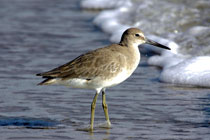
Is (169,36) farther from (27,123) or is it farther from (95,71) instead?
(27,123)

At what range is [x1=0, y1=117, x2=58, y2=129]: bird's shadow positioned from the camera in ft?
22.3

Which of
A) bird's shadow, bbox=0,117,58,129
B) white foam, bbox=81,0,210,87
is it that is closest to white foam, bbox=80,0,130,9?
white foam, bbox=81,0,210,87

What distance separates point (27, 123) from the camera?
6910 millimetres

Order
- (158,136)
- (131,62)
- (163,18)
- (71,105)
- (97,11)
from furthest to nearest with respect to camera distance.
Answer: (97,11)
(163,18)
(71,105)
(131,62)
(158,136)

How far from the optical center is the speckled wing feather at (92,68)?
6.88 metres

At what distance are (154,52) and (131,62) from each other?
4.19 meters

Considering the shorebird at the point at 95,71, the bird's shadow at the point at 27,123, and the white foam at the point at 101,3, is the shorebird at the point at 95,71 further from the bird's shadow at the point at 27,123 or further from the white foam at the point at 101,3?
the white foam at the point at 101,3

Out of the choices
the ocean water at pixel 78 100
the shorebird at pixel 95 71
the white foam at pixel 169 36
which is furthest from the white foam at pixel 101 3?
the shorebird at pixel 95 71

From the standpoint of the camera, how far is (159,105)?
7.73 m

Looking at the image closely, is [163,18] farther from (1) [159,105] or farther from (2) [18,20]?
(1) [159,105]

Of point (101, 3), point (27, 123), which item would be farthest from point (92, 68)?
point (101, 3)

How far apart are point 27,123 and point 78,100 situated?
1.23 meters

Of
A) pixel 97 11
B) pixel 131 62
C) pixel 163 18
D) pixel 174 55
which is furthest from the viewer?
pixel 97 11

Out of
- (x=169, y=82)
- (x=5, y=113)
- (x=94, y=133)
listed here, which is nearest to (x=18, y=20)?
(x=169, y=82)
